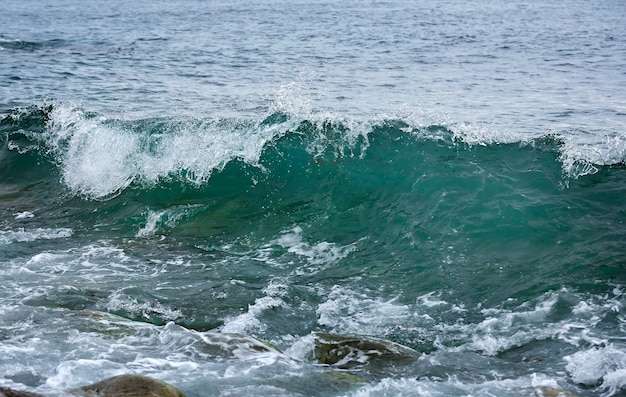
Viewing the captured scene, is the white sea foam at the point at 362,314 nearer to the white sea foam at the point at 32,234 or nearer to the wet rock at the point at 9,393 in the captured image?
the wet rock at the point at 9,393

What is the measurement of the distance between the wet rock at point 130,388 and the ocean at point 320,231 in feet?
1.23

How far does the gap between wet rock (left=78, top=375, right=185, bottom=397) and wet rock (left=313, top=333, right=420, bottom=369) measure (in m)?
1.73

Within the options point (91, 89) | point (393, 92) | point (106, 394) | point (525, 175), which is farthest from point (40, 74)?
point (106, 394)

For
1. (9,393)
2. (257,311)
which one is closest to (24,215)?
(257,311)

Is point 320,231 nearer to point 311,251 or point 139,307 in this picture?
point 311,251

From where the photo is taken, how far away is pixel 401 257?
979 centimetres

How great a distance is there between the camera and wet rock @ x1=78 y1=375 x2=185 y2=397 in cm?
479

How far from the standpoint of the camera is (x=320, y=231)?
10742 mm

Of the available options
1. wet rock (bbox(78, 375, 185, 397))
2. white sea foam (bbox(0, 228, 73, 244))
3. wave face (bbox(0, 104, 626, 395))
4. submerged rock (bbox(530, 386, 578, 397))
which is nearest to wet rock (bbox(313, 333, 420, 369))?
wave face (bbox(0, 104, 626, 395))

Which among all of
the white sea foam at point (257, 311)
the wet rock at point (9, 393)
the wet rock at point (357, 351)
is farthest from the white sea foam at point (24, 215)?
the wet rock at point (9, 393)

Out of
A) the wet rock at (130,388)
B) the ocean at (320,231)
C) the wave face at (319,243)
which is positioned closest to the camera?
the wet rock at (130,388)

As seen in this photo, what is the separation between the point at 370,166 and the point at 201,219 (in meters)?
3.00

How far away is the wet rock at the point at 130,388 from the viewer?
479 cm

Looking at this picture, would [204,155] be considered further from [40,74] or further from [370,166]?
[40,74]
